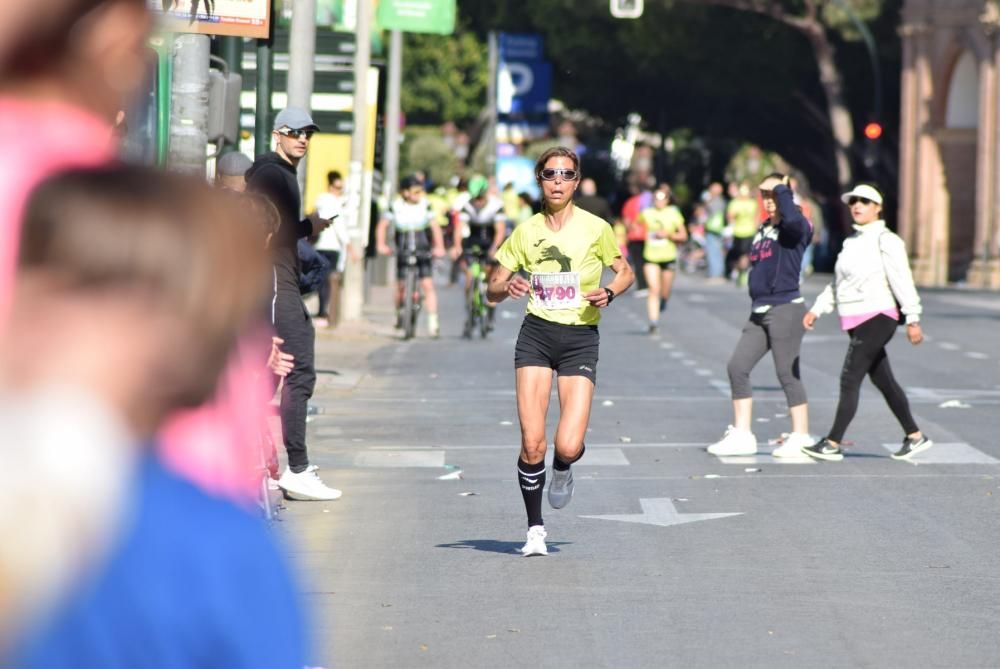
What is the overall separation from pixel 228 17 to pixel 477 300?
12397mm

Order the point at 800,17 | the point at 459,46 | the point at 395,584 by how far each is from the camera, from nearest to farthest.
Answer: the point at 395,584 → the point at 800,17 → the point at 459,46

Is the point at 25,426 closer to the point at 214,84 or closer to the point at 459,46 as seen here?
the point at 214,84

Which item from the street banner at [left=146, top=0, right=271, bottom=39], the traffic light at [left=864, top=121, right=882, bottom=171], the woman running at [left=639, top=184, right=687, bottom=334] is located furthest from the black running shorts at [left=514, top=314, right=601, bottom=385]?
the traffic light at [left=864, top=121, right=882, bottom=171]

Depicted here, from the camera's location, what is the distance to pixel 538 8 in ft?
211

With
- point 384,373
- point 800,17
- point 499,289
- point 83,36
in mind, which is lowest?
point 384,373

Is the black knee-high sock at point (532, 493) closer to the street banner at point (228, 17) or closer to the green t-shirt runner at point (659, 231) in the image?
the street banner at point (228, 17)

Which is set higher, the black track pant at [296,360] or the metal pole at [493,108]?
the metal pole at [493,108]

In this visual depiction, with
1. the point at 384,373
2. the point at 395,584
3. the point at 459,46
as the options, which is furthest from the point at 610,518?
the point at 459,46

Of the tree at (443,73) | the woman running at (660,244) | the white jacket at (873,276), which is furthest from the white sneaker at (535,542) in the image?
the tree at (443,73)

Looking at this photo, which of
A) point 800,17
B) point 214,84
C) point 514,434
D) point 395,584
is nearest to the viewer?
point 395,584

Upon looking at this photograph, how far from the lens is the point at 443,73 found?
78.9m

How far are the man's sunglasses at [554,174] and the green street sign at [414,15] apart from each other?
21229 mm

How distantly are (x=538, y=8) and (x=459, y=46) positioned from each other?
50.0 feet

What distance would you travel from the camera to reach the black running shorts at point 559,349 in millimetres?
9148
